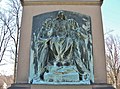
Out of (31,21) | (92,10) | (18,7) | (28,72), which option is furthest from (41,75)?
(18,7)

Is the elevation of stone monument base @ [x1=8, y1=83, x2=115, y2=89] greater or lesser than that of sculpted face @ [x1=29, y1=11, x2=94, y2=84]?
lesser

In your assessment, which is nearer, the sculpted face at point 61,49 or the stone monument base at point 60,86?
the stone monument base at point 60,86

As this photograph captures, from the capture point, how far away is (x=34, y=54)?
22.3 ft

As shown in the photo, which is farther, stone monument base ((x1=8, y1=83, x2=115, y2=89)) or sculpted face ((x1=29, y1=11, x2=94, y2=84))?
sculpted face ((x1=29, y1=11, x2=94, y2=84))

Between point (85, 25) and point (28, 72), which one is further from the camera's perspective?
point (85, 25)

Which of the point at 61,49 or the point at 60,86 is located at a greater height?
the point at 61,49

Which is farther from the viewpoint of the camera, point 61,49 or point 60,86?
point 61,49

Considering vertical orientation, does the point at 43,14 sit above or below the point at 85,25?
above

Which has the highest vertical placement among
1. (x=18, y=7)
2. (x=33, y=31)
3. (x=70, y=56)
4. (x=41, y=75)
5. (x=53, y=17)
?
(x=18, y=7)

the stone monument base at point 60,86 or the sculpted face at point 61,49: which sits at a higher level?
the sculpted face at point 61,49

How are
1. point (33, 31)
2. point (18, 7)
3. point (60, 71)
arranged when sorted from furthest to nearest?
point (18, 7)
point (33, 31)
point (60, 71)

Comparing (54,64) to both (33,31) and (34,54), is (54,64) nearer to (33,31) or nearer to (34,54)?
(34,54)

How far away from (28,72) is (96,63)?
2344 mm

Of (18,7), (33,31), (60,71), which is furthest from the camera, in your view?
(18,7)
